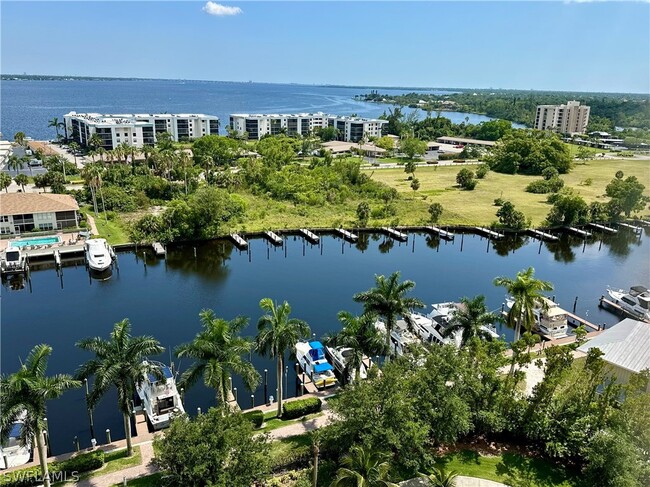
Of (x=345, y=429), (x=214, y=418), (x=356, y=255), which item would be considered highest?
(x=214, y=418)

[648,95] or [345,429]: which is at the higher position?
[648,95]

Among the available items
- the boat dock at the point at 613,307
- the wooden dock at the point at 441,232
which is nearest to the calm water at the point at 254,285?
the boat dock at the point at 613,307

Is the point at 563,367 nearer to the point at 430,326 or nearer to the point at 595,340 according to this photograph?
the point at 595,340

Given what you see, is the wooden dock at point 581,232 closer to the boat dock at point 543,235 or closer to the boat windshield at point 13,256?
the boat dock at point 543,235

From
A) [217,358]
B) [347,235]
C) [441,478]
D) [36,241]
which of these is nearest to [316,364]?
[217,358]

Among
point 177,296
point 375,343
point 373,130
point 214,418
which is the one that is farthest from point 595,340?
point 373,130

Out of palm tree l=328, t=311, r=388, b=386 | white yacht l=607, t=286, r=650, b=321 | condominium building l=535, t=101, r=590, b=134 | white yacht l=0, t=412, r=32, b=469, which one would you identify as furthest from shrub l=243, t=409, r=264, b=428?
condominium building l=535, t=101, r=590, b=134
